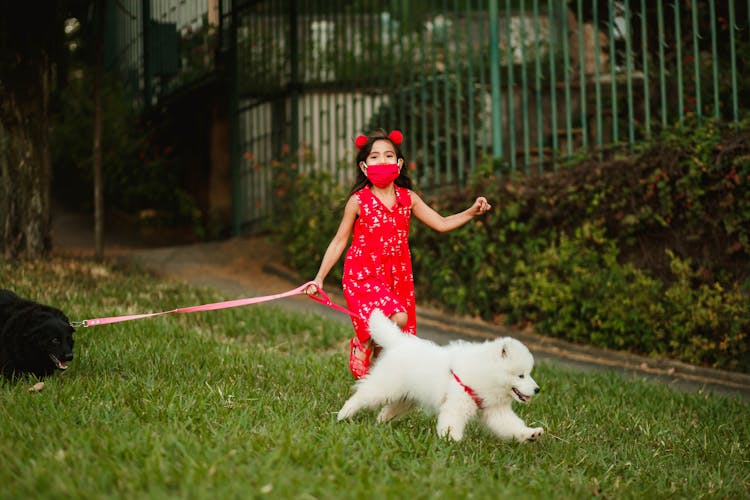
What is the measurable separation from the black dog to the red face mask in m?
1.96

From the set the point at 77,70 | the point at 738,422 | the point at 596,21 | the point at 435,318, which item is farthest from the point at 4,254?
the point at 77,70

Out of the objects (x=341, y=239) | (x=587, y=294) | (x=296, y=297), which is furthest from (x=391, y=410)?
(x=296, y=297)

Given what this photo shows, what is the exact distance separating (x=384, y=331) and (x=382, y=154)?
1.09m

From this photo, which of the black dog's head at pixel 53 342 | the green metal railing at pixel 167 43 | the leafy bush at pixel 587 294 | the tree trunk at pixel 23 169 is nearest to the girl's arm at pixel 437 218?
the black dog's head at pixel 53 342

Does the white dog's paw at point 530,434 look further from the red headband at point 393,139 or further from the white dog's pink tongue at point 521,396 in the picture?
the red headband at point 393,139

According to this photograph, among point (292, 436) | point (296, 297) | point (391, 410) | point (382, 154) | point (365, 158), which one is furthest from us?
point (296, 297)

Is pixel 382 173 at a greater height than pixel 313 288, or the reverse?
pixel 382 173

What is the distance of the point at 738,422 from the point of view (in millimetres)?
5512

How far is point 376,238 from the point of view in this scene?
16.6ft

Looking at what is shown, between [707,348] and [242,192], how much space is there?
8.49m

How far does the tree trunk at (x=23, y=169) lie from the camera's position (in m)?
9.59

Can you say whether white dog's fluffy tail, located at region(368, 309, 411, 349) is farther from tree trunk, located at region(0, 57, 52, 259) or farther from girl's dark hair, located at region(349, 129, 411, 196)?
tree trunk, located at region(0, 57, 52, 259)

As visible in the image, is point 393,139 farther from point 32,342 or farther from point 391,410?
point 32,342

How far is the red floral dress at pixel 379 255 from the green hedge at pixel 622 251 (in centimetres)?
141
